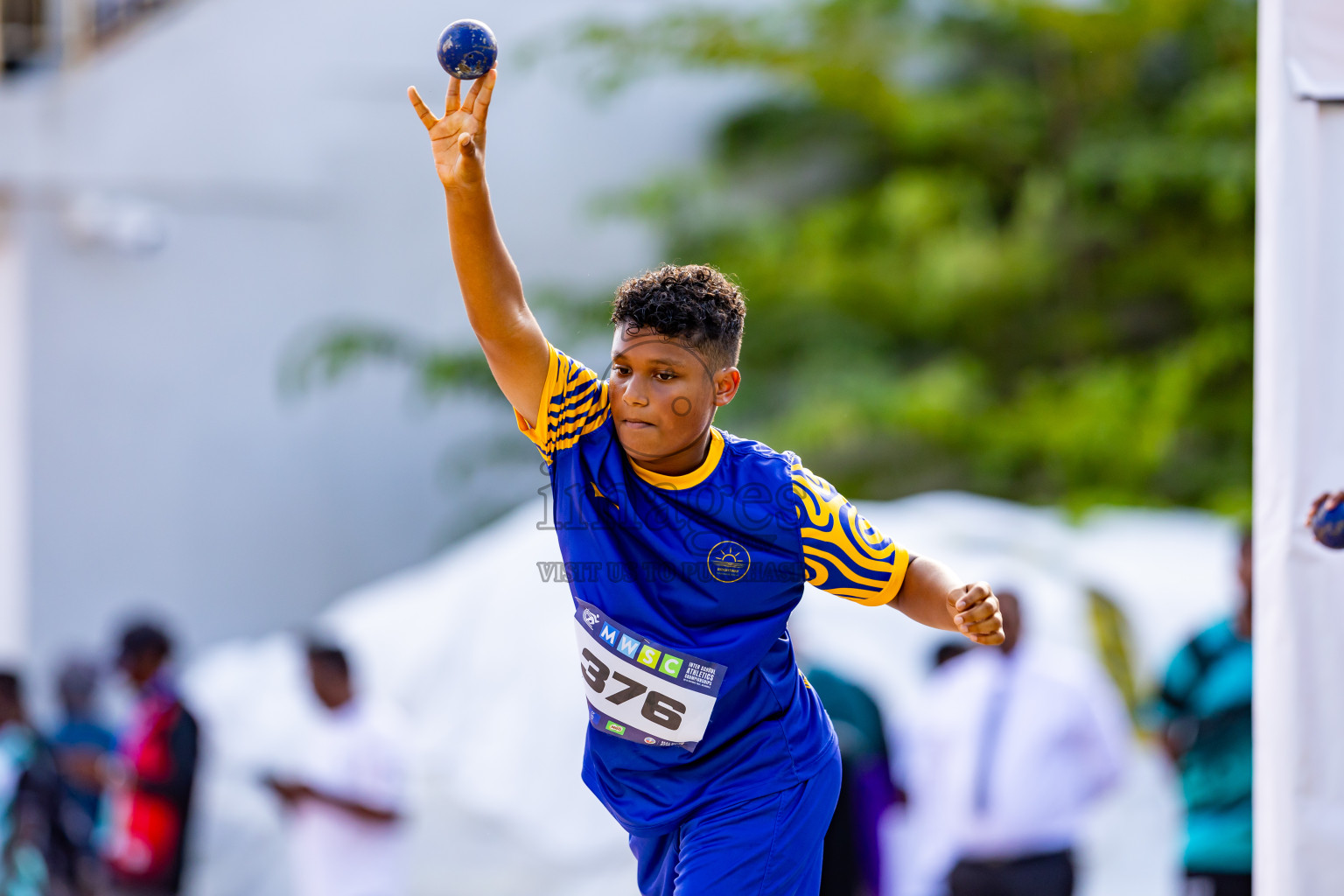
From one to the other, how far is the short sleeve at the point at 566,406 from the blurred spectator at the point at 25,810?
16.4 feet

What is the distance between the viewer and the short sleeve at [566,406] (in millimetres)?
2516

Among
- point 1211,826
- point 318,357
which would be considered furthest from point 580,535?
point 318,357

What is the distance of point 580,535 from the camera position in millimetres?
2570

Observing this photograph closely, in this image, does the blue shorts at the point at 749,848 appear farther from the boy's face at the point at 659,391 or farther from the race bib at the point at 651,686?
the boy's face at the point at 659,391

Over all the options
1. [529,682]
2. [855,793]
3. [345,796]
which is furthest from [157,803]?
[855,793]

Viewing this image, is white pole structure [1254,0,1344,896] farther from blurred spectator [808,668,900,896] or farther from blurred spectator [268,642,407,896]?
blurred spectator [268,642,407,896]

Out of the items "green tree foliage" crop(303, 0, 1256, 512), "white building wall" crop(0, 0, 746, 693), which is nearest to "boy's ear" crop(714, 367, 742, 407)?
"green tree foliage" crop(303, 0, 1256, 512)

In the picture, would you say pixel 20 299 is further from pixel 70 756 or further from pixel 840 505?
pixel 840 505

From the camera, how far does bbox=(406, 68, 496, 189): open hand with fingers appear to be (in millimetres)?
2385

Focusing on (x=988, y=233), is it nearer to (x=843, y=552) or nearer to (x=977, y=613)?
(x=843, y=552)

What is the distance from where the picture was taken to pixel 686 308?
2484 mm

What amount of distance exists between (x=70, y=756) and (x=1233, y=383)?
8849 millimetres

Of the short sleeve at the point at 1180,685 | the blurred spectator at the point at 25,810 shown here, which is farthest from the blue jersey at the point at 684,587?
the blurred spectator at the point at 25,810

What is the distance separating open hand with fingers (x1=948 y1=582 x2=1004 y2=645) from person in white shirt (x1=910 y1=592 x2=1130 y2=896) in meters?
3.06
